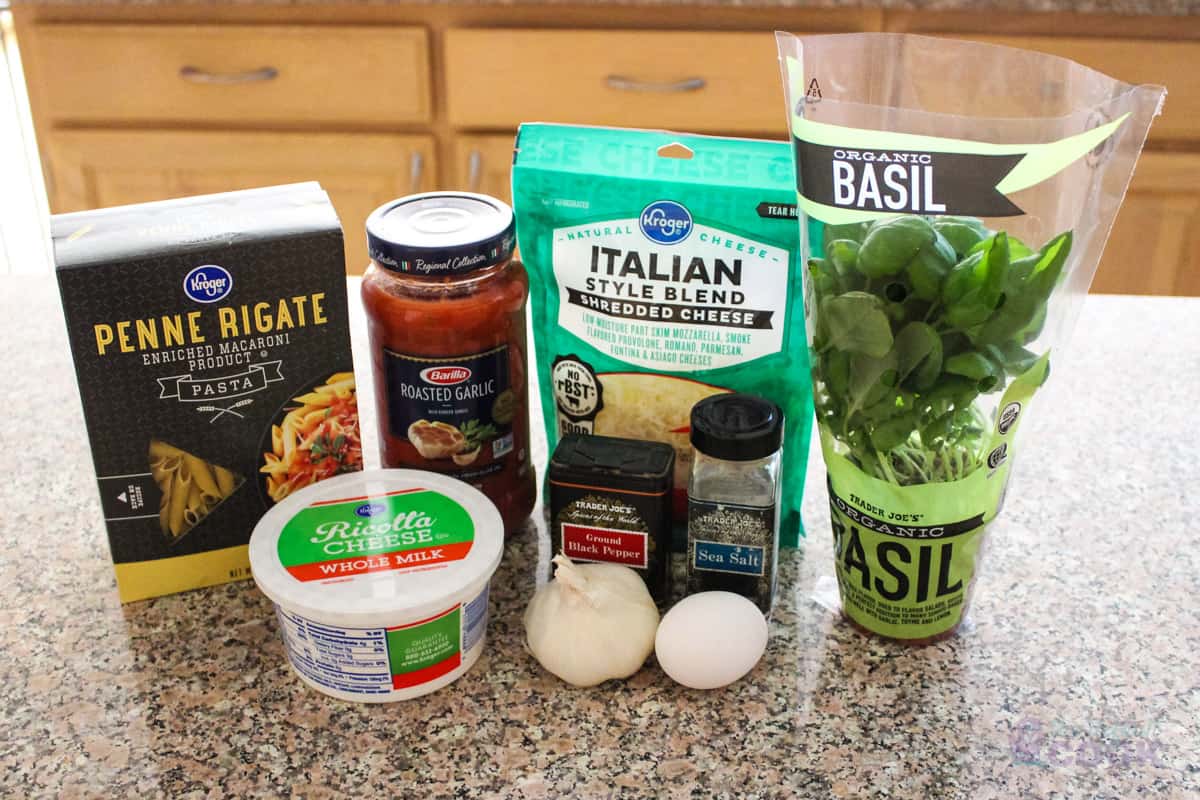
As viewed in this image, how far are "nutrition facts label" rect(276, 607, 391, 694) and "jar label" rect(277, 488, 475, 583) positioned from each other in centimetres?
3

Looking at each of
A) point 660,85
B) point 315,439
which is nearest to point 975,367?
point 315,439

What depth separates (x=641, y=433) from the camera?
970 mm

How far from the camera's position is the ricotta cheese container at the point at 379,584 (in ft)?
2.50

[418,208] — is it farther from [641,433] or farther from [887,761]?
[887,761]

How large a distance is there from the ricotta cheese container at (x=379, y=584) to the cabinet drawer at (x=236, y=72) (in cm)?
143

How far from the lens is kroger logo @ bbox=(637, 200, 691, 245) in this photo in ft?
2.89

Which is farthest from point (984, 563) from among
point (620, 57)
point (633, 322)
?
point (620, 57)

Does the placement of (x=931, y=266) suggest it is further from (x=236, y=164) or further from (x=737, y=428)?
(x=236, y=164)

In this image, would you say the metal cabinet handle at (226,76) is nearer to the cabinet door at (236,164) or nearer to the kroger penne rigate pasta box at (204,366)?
the cabinet door at (236,164)

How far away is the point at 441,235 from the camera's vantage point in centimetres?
85

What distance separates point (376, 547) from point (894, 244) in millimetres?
402

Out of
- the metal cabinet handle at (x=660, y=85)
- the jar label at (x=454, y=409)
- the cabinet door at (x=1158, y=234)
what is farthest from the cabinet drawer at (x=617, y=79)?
the jar label at (x=454, y=409)

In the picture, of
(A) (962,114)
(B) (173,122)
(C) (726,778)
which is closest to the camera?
(C) (726,778)

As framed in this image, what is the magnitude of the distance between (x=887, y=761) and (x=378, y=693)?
1.12 ft
